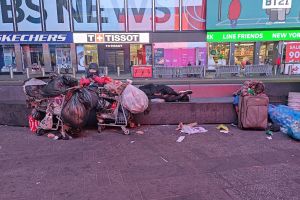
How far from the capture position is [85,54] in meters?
22.5

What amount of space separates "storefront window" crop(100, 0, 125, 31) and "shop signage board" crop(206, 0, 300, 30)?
7503 mm

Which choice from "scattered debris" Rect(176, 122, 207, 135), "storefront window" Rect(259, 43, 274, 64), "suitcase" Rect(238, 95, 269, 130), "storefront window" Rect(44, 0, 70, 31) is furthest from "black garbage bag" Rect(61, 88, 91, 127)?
"storefront window" Rect(259, 43, 274, 64)

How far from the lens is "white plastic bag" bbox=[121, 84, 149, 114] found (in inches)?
218

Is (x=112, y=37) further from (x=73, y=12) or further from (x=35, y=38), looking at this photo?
(x=35, y=38)

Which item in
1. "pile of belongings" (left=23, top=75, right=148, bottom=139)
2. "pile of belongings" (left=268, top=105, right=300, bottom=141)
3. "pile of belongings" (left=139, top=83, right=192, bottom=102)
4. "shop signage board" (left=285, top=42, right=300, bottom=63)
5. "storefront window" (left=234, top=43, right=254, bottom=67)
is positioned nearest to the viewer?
"pile of belongings" (left=268, top=105, right=300, bottom=141)

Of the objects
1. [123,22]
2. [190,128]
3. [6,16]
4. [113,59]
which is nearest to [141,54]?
[113,59]

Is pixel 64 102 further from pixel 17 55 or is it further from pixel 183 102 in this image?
pixel 17 55

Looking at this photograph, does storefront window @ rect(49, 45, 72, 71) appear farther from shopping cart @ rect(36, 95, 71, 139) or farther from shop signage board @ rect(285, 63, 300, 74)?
shop signage board @ rect(285, 63, 300, 74)

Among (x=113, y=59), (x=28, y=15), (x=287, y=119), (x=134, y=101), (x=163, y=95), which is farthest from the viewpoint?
(x=113, y=59)

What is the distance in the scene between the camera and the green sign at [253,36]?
21625 mm

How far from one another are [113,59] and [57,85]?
58.1 feet

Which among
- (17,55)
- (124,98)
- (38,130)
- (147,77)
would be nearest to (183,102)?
(124,98)

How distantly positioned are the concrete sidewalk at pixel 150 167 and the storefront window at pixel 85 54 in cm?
1761

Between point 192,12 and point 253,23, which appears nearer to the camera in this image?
point 253,23
